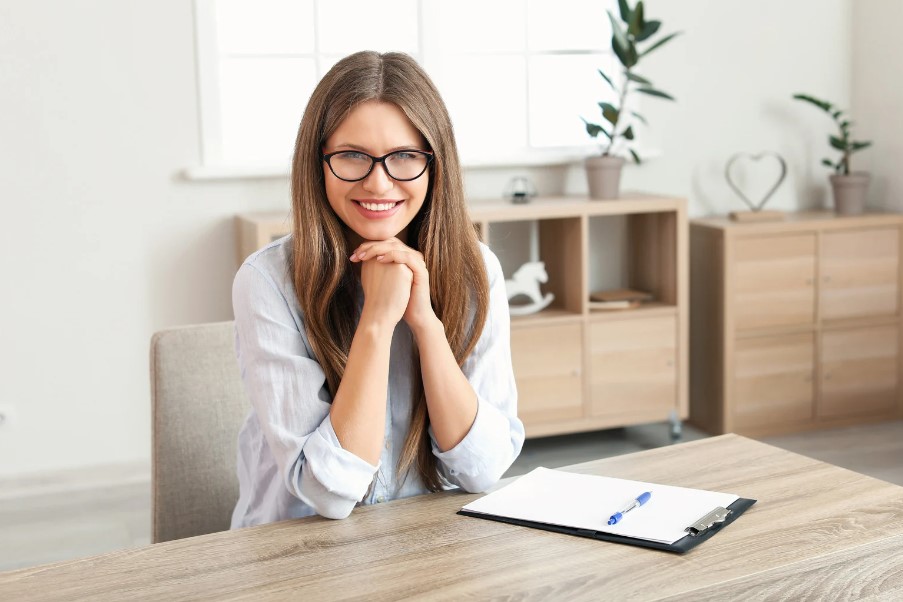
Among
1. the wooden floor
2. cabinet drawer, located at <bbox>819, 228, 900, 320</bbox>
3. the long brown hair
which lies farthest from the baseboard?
cabinet drawer, located at <bbox>819, 228, 900, 320</bbox>

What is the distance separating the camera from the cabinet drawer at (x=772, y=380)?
4254 millimetres

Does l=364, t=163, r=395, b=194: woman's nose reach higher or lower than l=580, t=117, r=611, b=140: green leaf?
lower

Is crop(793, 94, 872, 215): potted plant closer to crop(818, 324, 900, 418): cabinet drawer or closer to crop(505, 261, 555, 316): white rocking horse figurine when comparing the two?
crop(818, 324, 900, 418): cabinet drawer

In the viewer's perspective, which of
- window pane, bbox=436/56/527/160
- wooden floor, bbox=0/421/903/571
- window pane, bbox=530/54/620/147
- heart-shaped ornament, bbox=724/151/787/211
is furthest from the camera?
heart-shaped ornament, bbox=724/151/787/211

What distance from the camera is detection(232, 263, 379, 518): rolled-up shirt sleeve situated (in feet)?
4.66

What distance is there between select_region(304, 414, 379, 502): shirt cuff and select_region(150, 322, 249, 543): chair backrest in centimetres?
39

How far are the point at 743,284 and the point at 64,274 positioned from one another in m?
2.53

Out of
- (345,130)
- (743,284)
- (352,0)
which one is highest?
(352,0)

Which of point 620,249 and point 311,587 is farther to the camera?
point 620,249

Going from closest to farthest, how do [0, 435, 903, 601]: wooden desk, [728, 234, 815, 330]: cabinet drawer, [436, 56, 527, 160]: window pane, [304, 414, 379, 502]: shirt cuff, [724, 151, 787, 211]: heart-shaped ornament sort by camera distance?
[0, 435, 903, 601]: wooden desk
[304, 414, 379, 502]: shirt cuff
[728, 234, 815, 330]: cabinet drawer
[436, 56, 527, 160]: window pane
[724, 151, 787, 211]: heart-shaped ornament

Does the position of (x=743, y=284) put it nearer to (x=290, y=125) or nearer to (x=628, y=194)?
(x=628, y=194)

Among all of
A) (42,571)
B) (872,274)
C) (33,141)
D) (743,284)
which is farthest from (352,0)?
(42,571)

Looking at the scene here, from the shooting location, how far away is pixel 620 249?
14.9 ft

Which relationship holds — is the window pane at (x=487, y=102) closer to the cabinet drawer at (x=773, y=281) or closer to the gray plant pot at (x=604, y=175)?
the gray plant pot at (x=604, y=175)
